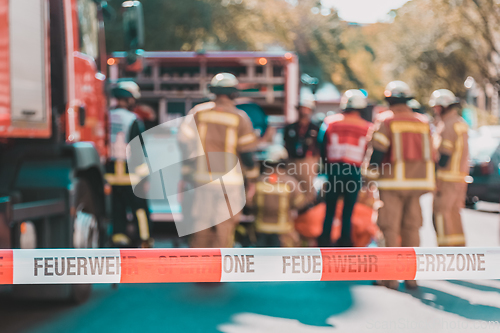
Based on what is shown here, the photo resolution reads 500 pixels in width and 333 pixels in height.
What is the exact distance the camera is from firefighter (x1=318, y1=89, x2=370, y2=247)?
6.68 metres

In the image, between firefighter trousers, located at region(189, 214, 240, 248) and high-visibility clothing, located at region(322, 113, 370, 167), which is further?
high-visibility clothing, located at region(322, 113, 370, 167)

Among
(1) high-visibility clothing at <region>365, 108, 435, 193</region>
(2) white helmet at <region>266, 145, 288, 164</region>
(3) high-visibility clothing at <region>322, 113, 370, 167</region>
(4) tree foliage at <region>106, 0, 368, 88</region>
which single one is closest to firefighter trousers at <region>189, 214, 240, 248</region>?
(2) white helmet at <region>266, 145, 288, 164</region>

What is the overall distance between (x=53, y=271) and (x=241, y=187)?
2.92 m

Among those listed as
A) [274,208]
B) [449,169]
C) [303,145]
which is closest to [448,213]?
[449,169]

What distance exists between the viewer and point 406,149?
238 inches

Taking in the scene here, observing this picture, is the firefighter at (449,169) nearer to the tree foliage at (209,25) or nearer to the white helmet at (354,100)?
the white helmet at (354,100)

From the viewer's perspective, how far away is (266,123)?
30.4 ft

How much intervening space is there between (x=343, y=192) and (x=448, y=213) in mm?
1130

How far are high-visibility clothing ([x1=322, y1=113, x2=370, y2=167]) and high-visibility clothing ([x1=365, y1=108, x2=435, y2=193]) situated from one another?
57 centimetres

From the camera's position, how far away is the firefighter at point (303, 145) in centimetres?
857

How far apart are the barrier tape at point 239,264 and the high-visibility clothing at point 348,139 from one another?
126 inches

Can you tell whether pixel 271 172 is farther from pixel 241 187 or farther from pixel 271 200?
pixel 241 187

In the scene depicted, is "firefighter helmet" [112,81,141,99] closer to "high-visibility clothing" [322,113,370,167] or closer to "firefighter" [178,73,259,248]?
"firefighter" [178,73,259,248]

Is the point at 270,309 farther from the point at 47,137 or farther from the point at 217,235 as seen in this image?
the point at 47,137
